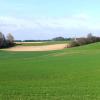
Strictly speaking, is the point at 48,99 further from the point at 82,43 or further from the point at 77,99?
the point at 82,43

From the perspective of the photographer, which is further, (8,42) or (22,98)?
(8,42)

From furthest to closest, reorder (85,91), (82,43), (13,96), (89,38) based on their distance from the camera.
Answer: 1. (89,38)
2. (82,43)
3. (85,91)
4. (13,96)

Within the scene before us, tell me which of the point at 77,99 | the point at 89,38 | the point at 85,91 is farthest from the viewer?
the point at 89,38

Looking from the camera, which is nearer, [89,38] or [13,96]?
[13,96]

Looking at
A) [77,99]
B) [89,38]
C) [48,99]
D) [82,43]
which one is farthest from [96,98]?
[89,38]

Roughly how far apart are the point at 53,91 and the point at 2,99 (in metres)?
2.64

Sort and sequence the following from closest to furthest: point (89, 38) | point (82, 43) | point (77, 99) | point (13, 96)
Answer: point (77, 99) → point (13, 96) → point (82, 43) → point (89, 38)

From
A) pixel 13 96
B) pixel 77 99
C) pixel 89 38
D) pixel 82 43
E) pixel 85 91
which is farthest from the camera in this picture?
pixel 89 38

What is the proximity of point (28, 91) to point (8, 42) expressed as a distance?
328ft

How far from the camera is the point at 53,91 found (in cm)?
1330

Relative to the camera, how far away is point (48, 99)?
442 inches

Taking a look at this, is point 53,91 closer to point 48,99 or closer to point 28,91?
point 28,91

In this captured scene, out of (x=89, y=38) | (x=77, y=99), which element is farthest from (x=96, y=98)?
(x=89, y=38)

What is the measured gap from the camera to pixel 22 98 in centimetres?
1145
